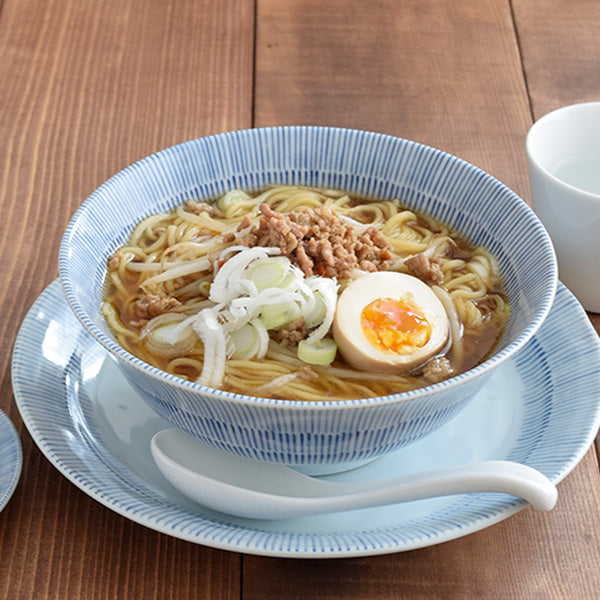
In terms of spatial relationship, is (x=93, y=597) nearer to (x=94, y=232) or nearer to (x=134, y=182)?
(x=94, y=232)

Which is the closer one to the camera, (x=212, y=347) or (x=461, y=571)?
(x=461, y=571)

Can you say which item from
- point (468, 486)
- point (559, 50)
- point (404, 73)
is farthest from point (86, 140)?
point (468, 486)

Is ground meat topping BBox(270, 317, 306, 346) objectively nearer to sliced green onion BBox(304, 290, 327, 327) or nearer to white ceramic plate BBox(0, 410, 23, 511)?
sliced green onion BBox(304, 290, 327, 327)

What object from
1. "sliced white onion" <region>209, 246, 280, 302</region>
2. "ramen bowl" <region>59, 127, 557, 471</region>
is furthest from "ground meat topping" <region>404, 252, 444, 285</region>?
"sliced white onion" <region>209, 246, 280, 302</region>

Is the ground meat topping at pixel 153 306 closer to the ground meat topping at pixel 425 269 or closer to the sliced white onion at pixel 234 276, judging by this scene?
the sliced white onion at pixel 234 276

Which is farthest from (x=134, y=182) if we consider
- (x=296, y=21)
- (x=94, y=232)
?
(x=296, y=21)

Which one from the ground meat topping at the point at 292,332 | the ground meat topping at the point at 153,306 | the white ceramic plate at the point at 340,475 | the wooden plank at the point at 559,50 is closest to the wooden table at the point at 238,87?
the wooden plank at the point at 559,50

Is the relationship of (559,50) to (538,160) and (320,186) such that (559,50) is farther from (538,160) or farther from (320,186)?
(320,186)
